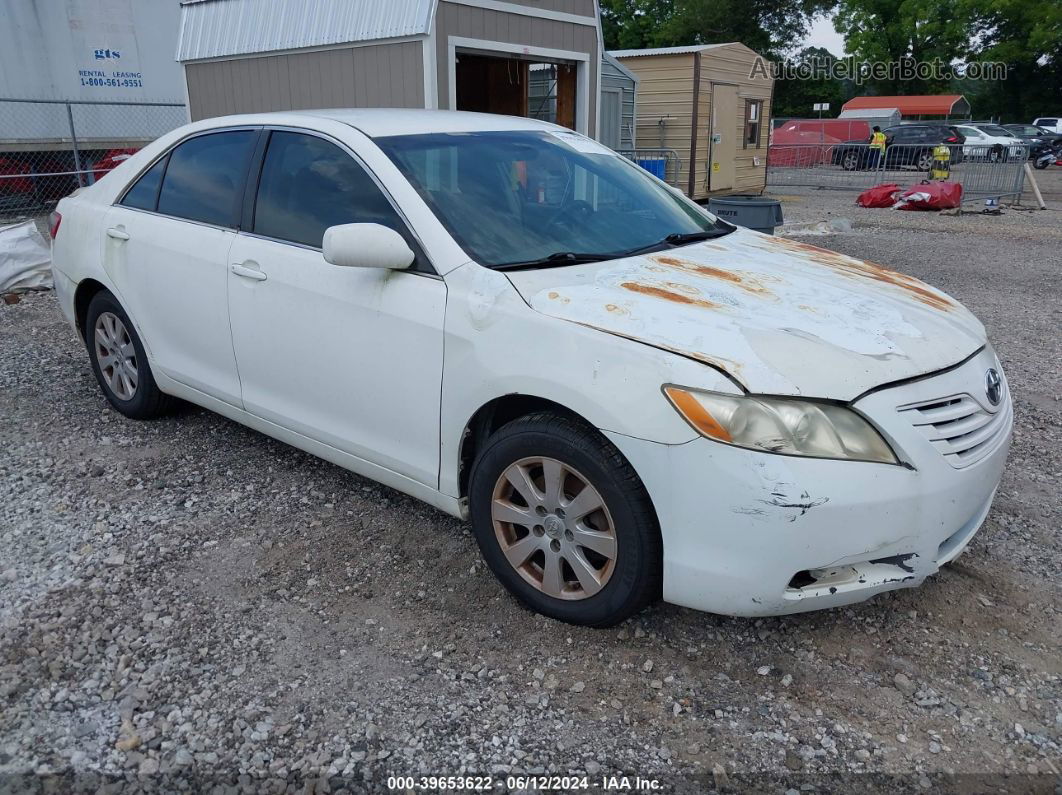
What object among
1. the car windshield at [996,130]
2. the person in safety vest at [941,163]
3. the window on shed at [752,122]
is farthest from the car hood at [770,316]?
the car windshield at [996,130]

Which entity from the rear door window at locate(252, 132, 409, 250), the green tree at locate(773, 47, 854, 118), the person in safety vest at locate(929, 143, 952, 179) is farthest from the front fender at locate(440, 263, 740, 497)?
the green tree at locate(773, 47, 854, 118)

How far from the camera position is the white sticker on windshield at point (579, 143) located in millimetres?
3945

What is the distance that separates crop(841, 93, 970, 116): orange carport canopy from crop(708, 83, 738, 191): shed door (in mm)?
31256

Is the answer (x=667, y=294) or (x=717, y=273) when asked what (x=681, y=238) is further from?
(x=667, y=294)

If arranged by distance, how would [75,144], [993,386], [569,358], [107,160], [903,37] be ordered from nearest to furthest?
[569,358] < [993,386] < [75,144] < [107,160] < [903,37]

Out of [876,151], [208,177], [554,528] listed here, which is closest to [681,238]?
[554,528]

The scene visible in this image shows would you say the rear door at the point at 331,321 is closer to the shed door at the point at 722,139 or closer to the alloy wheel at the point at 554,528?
the alloy wheel at the point at 554,528

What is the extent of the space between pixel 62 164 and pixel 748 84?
1417cm

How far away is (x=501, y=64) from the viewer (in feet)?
40.0

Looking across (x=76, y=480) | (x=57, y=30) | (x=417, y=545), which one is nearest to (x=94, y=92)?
(x=57, y=30)

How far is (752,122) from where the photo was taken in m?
19.8

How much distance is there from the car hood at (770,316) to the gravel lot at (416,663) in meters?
0.94

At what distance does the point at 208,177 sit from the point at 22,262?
224 inches

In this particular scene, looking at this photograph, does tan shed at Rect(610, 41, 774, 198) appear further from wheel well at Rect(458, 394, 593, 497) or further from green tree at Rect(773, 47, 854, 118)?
green tree at Rect(773, 47, 854, 118)
